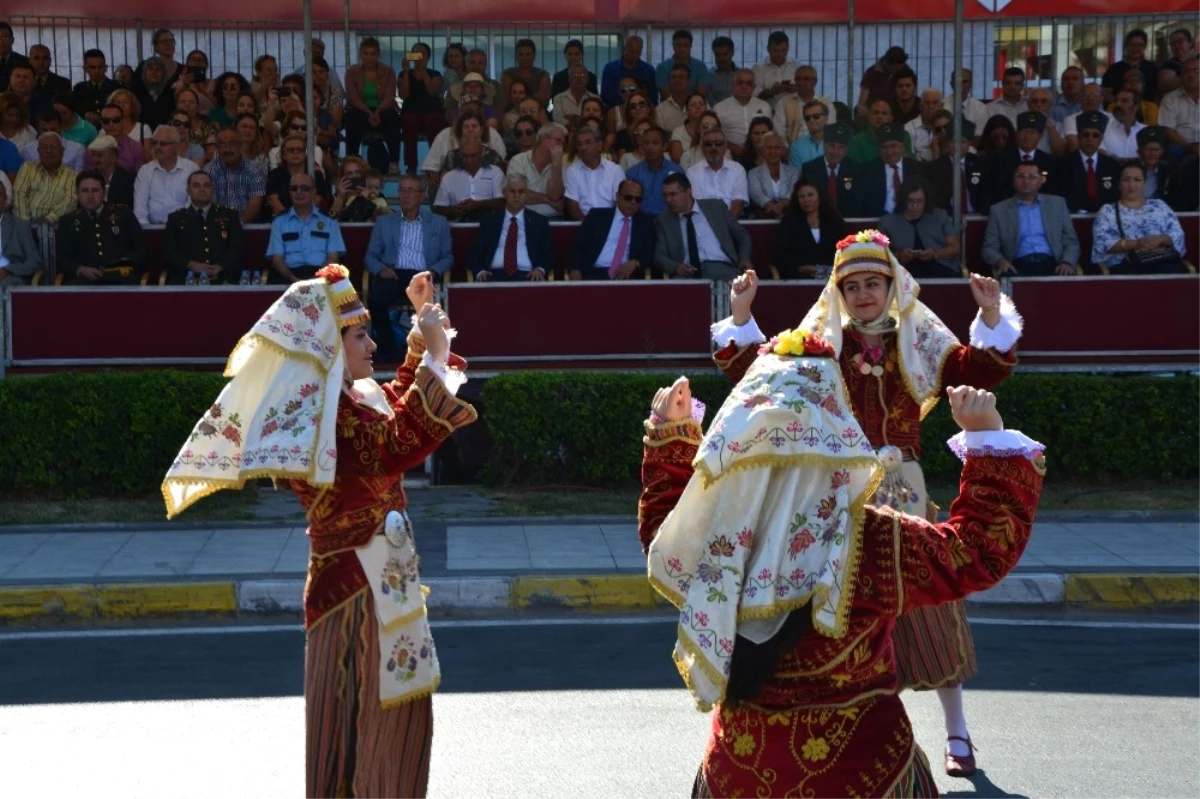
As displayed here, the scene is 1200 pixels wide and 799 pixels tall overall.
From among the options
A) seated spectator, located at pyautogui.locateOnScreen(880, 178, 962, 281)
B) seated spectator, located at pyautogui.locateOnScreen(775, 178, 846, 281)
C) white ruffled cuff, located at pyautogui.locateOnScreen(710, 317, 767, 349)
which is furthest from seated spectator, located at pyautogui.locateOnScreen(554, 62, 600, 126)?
white ruffled cuff, located at pyautogui.locateOnScreen(710, 317, 767, 349)

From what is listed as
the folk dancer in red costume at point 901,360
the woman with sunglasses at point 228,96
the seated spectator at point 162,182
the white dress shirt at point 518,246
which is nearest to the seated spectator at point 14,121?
Answer: the seated spectator at point 162,182

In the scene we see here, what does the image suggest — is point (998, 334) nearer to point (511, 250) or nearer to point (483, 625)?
point (483, 625)

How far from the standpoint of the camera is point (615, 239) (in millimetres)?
14133

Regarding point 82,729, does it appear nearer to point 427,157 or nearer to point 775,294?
point 775,294

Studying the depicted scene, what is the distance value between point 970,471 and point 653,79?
13561 mm

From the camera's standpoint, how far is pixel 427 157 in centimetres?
1588

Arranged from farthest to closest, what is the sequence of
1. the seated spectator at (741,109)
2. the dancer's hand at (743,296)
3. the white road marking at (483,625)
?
1. the seated spectator at (741,109)
2. the white road marking at (483,625)
3. the dancer's hand at (743,296)

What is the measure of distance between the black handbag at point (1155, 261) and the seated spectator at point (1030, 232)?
45cm

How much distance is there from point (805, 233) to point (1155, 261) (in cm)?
278

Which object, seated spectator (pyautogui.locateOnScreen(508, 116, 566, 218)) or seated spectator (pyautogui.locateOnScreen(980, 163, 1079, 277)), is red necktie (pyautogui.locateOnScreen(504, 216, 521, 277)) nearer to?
seated spectator (pyautogui.locateOnScreen(508, 116, 566, 218))

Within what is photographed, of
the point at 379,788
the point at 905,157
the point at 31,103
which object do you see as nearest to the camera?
the point at 379,788

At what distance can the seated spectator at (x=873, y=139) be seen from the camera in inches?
601

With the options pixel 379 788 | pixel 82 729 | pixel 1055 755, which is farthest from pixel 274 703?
pixel 1055 755

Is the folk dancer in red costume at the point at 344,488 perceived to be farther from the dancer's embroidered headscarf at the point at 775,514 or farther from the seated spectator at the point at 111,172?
the seated spectator at the point at 111,172
